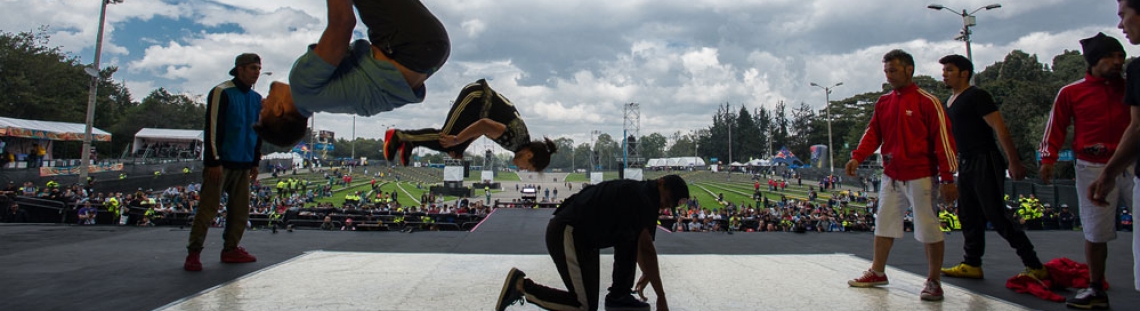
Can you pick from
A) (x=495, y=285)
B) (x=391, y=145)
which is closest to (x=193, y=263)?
(x=391, y=145)

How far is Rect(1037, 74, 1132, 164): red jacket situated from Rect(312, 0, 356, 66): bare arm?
438 cm

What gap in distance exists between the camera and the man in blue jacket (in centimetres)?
459

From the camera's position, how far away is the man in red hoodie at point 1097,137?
3.33 metres

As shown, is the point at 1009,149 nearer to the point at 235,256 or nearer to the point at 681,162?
the point at 235,256

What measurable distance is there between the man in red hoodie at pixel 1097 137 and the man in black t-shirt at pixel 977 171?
0.44 m

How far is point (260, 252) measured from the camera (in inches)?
221

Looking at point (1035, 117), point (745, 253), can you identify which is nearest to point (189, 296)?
point (745, 253)

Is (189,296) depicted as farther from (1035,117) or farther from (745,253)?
(1035,117)

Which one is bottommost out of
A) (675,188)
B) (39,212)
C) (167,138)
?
(39,212)

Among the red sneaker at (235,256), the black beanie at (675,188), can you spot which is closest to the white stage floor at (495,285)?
the red sneaker at (235,256)

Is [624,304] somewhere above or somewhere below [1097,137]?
below

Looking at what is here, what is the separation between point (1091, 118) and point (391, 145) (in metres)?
4.80

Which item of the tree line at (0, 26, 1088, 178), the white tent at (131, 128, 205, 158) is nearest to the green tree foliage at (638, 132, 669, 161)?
the tree line at (0, 26, 1088, 178)

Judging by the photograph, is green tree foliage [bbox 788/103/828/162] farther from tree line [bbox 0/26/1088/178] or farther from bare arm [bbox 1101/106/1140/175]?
bare arm [bbox 1101/106/1140/175]
